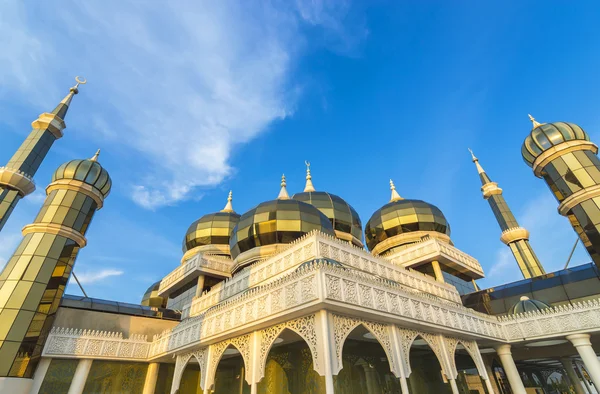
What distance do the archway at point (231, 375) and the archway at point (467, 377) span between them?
12.2m

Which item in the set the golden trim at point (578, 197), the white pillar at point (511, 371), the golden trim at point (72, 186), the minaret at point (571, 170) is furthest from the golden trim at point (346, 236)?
the golden trim at point (72, 186)

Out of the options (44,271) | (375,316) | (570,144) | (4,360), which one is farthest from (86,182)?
(570,144)

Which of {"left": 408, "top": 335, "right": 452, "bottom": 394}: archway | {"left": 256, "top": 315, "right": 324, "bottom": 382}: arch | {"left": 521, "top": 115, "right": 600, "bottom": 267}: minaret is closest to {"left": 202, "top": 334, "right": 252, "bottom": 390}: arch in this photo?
{"left": 256, "top": 315, "right": 324, "bottom": 382}: arch

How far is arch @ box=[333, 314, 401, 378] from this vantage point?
893cm

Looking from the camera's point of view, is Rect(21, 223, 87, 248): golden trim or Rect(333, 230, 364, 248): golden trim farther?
Rect(333, 230, 364, 248): golden trim

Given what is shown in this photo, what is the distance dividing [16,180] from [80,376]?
1576cm

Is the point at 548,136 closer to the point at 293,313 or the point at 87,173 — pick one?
the point at 293,313

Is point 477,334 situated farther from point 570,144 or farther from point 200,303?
point 200,303

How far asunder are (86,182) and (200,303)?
10523 mm

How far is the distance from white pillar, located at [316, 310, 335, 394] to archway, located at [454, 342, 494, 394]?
519 inches

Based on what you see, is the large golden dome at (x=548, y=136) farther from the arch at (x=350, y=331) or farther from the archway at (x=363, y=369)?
the arch at (x=350, y=331)

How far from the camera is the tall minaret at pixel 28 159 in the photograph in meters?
22.5

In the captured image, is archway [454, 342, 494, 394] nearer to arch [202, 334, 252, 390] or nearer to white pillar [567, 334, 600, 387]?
white pillar [567, 334, 600, 387]

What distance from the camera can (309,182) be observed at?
111ft
